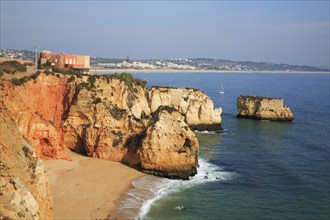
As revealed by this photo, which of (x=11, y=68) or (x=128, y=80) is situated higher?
(x=11, y=68)

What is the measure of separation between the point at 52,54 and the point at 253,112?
41.1 meters

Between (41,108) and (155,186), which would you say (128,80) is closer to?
(41,108)

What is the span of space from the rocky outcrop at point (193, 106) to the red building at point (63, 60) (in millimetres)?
12502

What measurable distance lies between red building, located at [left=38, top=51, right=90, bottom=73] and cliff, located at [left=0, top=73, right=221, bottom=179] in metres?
11.7

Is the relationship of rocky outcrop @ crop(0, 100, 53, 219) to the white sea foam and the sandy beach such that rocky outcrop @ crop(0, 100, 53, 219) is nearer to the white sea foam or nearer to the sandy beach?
the sandy beach

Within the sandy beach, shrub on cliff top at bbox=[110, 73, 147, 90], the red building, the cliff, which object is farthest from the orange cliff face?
the red building

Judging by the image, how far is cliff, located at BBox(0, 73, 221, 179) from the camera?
1382 inches

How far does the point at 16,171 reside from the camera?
1494 centimetres

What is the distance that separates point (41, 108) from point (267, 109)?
48.9m

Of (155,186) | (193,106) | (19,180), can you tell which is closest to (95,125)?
(155,186)

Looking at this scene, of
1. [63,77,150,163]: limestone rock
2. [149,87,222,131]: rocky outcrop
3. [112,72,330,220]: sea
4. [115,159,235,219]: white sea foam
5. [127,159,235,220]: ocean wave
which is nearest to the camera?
[112,72,330,220]: sea

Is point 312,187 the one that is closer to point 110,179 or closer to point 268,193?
A: point 268,193

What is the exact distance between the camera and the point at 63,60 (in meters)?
54.9

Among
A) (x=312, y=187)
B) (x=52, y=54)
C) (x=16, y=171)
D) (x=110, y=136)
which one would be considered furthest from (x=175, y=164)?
(x=52, y=54)
